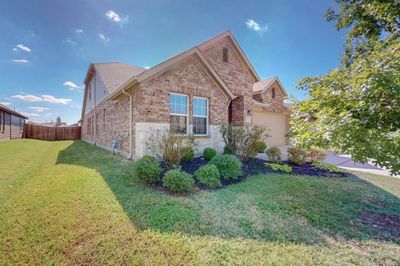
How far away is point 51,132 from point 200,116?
24214 mm

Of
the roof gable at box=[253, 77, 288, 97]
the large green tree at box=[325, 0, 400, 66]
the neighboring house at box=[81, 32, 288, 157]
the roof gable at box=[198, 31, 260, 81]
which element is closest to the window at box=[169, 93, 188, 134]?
the neighboring house at box=[81, 32, 288, 157]

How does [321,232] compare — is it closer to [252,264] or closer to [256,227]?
[256,227]

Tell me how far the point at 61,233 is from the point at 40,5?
36.3ft

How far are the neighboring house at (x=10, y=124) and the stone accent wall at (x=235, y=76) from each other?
23.7 m

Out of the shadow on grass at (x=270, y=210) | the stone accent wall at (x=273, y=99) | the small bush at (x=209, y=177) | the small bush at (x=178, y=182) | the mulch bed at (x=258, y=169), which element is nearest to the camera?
the shadow on grass at (x=270, y=210)

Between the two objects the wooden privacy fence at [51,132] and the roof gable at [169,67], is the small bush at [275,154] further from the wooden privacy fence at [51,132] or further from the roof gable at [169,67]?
the wooden privacy fence at [51,132]

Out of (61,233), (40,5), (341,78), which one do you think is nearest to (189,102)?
(341,78)

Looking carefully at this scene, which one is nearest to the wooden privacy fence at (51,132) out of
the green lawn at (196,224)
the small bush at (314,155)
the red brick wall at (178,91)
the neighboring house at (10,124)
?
the neighboring house at (10,124)

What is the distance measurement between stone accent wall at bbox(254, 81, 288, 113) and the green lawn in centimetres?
1109

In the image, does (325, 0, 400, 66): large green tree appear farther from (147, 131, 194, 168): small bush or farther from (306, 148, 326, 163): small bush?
(147, 131, 194, 168): small bush

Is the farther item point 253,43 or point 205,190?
point 253,43

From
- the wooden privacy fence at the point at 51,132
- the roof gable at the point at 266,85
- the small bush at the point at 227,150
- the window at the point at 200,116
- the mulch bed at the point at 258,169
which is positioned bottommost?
the mulch bed at the point at 258,169

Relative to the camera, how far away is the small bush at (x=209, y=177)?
5.21 meters

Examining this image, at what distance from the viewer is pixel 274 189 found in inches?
204
